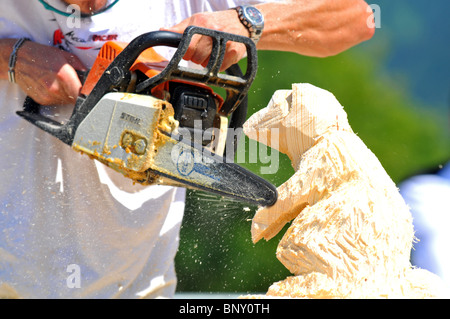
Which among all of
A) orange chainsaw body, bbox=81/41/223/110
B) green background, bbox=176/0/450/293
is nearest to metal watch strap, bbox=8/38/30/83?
orange chainsaw body, bbox=81/41/223/110

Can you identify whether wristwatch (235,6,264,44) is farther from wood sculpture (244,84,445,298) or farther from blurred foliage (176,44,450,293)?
blurred foliage (176,44,450,293)

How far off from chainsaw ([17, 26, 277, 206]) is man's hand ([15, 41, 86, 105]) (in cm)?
21

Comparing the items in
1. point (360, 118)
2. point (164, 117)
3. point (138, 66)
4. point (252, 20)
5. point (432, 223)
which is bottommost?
point (432, 223)

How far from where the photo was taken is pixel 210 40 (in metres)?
1.67

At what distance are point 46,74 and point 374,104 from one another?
3.01 meters

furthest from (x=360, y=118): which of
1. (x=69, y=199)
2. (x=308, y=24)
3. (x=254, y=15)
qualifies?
(x=69, y=199)

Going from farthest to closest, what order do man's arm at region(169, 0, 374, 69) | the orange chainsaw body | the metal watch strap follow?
the metal watch strap, man's arm at region(169, 0, 374, 69), the orange chainsaw body

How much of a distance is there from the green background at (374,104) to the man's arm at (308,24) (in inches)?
47.8

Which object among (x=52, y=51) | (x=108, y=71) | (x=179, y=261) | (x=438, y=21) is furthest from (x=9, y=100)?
(x=179, y=261)

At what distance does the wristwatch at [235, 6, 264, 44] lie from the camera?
1.87 metres

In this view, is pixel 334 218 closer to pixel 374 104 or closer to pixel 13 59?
pixel 13 59

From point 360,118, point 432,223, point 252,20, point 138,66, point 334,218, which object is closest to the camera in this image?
point 334,218

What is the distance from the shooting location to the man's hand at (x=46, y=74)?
1.93 metres

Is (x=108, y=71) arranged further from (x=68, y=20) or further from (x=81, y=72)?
(x=68, y=20)
